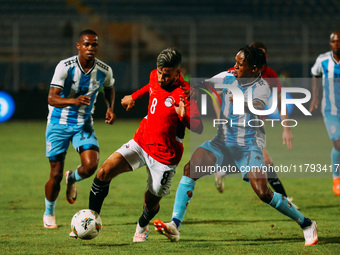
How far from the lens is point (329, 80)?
8734mm

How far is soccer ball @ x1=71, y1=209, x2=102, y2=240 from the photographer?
543cm

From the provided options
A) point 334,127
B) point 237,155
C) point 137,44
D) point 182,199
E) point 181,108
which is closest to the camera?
point 181,108

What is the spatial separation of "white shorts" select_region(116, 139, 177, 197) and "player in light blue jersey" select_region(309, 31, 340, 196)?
3594mm

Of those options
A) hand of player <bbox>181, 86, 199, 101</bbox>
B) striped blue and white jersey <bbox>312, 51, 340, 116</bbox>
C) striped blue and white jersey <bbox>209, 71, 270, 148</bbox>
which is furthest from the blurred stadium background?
hand of player <bbox>181, 86, 199, 101</bbox>

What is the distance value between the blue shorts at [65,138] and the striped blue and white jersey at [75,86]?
7 centimetres

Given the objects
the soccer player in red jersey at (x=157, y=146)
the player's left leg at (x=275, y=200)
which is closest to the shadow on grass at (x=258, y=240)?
the player's left leg at (x=275, y=200)

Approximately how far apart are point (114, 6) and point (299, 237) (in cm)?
2626

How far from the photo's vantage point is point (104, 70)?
22.9 feet

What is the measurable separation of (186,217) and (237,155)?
63.6 inches

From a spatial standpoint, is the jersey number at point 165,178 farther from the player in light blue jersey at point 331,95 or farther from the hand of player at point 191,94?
the player in light blue jersey at point 331,95

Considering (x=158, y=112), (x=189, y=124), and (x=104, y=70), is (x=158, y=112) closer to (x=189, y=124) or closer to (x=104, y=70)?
(x=189, y=124)

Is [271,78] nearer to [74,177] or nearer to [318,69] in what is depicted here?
[318,69]

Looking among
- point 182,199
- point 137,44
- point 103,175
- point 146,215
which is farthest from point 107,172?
point 137,44

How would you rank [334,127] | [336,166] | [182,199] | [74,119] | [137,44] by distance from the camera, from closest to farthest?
1. [182,199]
2. [74,119]
3. [334,127]
4. [336,166]
5. [137,44]
